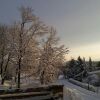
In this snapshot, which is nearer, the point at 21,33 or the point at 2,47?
the point at 21,33

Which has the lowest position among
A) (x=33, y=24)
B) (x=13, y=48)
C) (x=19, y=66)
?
(x=19, y=66)

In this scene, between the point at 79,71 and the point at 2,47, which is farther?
the point at 79,71

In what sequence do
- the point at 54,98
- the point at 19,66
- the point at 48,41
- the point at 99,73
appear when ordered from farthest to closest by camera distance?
the point at 99,73, the point at 48,41, the point at 19,66, the point at 54,98

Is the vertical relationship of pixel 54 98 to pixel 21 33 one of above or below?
below

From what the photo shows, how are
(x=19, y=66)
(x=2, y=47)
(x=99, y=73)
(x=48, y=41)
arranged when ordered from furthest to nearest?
(x=99, y=73), (x=2, y=47), (x=48, y=41), (x=19, y=66)

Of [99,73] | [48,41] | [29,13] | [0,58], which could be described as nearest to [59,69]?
[48,41]

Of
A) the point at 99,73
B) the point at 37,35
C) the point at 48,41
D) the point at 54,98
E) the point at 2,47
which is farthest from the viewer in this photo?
the point at 99,73

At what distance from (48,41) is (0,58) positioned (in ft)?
38.9

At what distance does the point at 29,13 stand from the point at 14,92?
18906 millimetres

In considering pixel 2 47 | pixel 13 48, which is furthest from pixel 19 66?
pixel 2 47

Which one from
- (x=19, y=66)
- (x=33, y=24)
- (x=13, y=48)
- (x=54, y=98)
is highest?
(x=33, y=24)

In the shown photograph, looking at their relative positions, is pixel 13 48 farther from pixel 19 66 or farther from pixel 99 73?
pixel 99 73

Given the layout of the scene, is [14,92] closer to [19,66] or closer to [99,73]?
[19,66]

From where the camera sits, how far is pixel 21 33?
86.4ft
